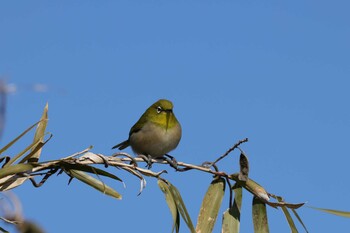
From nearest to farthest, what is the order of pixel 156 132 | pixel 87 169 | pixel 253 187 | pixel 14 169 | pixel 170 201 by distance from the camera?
pixel 14 169
pixel 87 169
pixel 170 201
pixel 253 187
pixel 156 132

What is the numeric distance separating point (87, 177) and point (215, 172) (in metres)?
0.63

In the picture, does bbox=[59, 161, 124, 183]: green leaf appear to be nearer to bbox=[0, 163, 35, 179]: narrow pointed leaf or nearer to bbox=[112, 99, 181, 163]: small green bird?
bbox=[0, 163, 35, 179]: narrow pointed leaf

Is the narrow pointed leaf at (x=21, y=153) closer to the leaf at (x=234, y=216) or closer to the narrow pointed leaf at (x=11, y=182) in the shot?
the narrow pointed leaf at (x=11, y=182)

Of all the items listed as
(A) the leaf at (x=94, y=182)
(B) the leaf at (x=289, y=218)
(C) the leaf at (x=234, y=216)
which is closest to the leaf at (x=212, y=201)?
(C) the leaf at (x=234, y=216)

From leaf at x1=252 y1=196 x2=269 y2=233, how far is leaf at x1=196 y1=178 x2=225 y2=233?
18 centimetres

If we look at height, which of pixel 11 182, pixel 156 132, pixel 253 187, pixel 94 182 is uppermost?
pixel 156 132

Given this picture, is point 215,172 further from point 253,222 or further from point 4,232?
point 4,232

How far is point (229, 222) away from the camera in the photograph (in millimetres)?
2875

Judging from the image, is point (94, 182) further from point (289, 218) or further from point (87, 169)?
point (289, 218)

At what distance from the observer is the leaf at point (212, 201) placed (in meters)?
2.83

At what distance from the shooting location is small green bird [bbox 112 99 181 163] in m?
6.90

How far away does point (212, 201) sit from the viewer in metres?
2.88

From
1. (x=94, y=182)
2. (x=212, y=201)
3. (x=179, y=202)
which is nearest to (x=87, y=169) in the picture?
(x=94, y=182)

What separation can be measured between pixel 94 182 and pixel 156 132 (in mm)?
4470
